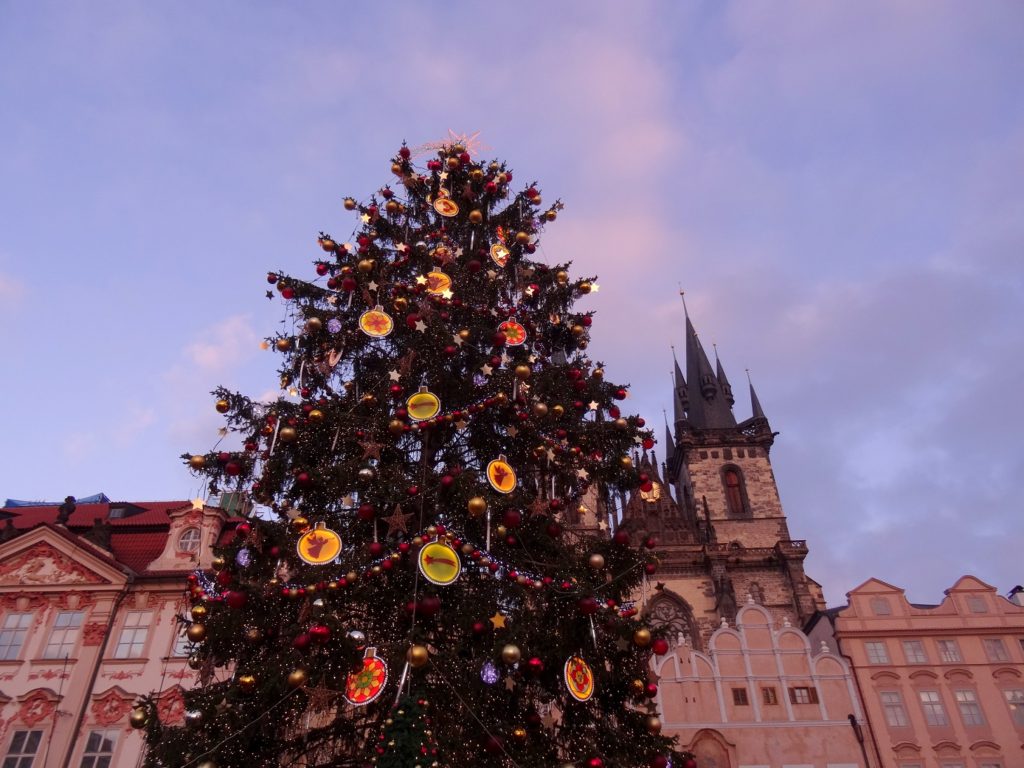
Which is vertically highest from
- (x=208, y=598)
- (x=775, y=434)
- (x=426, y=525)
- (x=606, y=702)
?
(x=775, y=434)

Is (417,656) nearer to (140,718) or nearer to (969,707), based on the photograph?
(140,718)

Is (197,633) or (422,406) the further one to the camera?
(422,406)

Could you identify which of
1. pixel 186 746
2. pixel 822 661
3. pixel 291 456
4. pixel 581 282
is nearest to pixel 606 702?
pixel 186 746

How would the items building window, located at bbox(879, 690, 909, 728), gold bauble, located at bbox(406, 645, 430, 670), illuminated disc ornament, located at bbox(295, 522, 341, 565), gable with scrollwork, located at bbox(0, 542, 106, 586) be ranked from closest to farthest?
gold bauble, located at bbox(406, 645, 430, 670) → illuminated disc ornament, located at bbox(295, 522, 341, 565) → gable with scrollwork, located at bbox(0, 542, 106, 586) → building window, located at bbox(879, 690, 909, 728)

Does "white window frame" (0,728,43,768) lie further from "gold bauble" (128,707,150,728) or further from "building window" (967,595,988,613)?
"building window" (967,595,988,613)

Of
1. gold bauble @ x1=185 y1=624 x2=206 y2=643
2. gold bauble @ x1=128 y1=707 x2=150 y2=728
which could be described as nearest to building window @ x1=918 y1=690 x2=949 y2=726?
gold bauble @ x1=185 y1=624 x2=206 y2=643

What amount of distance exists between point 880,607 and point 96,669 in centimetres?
1836

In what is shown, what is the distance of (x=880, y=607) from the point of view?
18.0m

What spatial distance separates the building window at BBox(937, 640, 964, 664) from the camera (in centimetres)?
1708

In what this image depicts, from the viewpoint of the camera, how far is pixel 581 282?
436 inches

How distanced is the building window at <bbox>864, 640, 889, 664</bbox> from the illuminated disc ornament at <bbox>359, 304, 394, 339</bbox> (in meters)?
14.8

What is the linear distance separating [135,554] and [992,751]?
20.2 meters

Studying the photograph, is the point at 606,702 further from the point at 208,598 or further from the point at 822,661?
the point at 822,661

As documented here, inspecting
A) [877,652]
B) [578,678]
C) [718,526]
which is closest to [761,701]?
[877,652]
